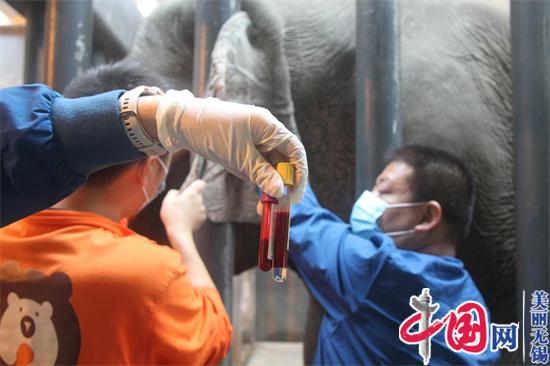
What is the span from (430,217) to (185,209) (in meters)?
0.34

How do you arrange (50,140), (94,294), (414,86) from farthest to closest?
1. (414,86)
2. (94,294)
3. (50,140)

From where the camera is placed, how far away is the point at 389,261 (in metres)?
0.72

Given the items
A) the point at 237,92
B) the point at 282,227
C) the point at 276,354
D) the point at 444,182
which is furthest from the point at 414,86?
the point at 276,354

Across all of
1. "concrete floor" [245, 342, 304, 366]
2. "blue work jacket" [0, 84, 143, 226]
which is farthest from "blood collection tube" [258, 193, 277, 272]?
"concrete floor" [245, 342, 304, 366]

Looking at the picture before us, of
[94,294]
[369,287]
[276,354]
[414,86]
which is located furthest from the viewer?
[276,354]

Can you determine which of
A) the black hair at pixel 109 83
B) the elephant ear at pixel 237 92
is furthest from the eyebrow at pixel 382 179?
the black hair at pixel 109 83

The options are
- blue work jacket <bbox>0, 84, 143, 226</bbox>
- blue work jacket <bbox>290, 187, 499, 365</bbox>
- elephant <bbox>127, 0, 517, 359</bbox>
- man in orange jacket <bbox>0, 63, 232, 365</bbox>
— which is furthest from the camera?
elephant <bbox>127, 0, 517, 359</bbox>

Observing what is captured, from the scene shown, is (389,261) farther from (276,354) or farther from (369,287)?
(276,354)

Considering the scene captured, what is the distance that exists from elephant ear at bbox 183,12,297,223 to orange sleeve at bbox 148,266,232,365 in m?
0.20

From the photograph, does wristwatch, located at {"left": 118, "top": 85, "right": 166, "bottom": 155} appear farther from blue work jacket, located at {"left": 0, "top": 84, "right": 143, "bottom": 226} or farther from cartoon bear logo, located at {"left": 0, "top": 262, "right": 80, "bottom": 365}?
cartoon bear logo, located at {"left": 0, "top": 262, "right": 80, "bottom": 365}

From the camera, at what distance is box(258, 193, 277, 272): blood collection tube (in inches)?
16.4

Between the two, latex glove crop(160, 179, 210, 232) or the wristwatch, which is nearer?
the wristwatch

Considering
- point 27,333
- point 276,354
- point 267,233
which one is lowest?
point 276,354

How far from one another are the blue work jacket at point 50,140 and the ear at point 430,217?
46 centimetres
